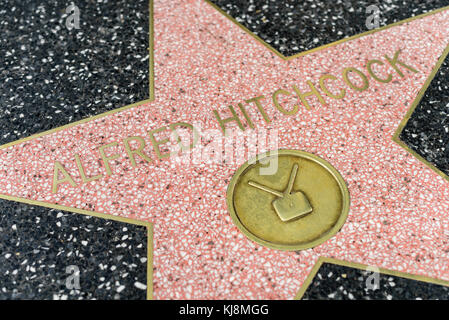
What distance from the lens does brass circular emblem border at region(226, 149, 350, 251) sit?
1.57 meters

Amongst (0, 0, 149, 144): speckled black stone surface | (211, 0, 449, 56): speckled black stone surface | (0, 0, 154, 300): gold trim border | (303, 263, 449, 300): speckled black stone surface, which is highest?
(211, 0, 449, 56): speckled black stone surface

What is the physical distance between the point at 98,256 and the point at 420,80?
1.70 metres

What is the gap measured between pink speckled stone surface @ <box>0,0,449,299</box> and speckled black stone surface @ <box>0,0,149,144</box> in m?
0.10

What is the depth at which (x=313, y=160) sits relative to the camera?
1.76 metres

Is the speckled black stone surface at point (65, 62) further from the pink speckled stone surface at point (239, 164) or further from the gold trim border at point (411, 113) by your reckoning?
the gold trim border at point (411, 113)

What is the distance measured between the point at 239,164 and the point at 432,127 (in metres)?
0.91

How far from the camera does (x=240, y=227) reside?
162 centimetres

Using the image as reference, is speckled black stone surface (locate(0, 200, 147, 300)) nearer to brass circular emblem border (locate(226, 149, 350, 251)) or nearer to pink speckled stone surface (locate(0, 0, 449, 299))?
pink speckled stone surface (locate(0, 0, 449, 299))

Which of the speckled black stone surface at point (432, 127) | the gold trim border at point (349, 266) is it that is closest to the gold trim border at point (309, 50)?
the speckled black stone surface at point (432, 127)

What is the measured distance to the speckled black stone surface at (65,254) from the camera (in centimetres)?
152

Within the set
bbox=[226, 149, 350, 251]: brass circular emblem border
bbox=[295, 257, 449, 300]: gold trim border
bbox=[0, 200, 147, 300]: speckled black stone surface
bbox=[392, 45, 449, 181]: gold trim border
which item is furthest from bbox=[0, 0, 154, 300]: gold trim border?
bbox=[392, 45, 449, 181]: gold trim border

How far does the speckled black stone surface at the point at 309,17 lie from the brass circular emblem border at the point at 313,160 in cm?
62

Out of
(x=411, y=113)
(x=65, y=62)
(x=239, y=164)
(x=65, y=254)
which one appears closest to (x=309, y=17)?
(x=411, y=113)
